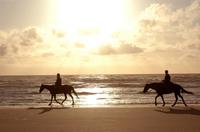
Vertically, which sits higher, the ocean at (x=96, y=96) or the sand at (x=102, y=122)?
the ocean at (x=96, y=96)

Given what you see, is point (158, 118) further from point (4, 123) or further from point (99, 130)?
point (4, 123)

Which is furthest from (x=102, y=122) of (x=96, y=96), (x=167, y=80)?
(x=96, y=96)

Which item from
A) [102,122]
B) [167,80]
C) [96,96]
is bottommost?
[102,122]

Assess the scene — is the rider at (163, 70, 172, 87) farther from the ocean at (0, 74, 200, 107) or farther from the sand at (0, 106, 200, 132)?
the sand at (0, 106, 200, 132)

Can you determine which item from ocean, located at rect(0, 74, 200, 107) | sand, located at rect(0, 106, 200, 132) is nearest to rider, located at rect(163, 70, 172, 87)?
ocean, located at rect(0, 74, 200, 107)

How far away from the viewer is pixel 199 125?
1605cm

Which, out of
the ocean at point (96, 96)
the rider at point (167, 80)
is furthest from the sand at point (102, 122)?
the ocean at point (96, 96)

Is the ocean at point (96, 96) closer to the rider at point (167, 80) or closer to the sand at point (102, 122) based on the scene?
the rider at point (167, 80)

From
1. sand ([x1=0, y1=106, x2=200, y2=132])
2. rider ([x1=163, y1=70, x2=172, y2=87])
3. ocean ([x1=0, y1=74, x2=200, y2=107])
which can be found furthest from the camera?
ocean ([x1=0, y1=74, x2=200, y2=107])

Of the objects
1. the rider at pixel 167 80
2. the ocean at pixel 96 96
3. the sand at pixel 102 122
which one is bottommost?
the sand at pixel 102 122

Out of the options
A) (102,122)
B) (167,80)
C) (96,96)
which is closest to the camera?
(102,122)

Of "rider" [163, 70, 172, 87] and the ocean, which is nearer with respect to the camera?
"rider" [163, 70, 172, 87]

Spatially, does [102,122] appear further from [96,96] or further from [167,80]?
[96,96]

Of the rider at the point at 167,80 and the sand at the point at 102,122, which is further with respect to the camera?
the rider at the point at 167,80
